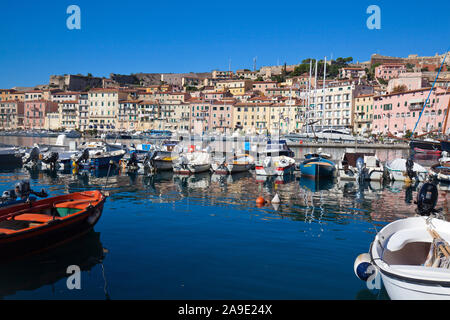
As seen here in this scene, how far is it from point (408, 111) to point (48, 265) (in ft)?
241

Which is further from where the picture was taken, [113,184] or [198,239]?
[113,184]

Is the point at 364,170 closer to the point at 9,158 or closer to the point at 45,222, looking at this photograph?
the point at 45,222

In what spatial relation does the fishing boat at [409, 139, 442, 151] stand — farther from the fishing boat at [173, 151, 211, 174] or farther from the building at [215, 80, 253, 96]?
the building at [215, 80, 253, 96]

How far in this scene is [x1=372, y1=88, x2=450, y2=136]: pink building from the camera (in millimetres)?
65500

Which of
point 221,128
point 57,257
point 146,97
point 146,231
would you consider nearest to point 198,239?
point 146,231

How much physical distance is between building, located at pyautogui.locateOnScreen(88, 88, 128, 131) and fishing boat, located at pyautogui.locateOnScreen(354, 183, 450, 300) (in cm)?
Result: 11164

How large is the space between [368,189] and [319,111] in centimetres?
6726

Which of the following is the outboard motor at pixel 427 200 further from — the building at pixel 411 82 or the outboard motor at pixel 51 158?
the building at pixel 411 82

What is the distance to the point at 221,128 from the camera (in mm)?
100062

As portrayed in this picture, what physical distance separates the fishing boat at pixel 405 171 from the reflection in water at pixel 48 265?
76.2 ft

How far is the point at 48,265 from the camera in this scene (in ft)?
34.2

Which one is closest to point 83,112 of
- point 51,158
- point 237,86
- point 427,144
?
point 237,86

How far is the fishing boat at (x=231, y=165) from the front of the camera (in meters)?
32.4

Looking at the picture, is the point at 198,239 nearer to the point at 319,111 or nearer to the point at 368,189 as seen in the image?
the point at 368,189
